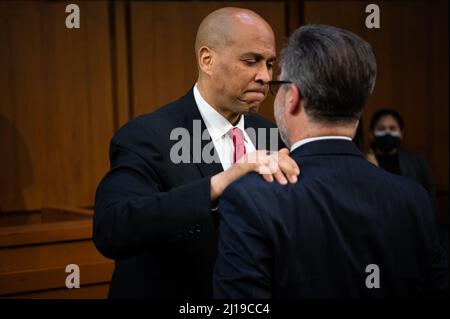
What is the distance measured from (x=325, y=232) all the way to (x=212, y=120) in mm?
846

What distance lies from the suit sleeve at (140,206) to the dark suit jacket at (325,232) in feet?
0.75

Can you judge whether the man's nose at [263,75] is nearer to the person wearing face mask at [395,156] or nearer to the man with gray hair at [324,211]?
the man with gray hair at [324,211]

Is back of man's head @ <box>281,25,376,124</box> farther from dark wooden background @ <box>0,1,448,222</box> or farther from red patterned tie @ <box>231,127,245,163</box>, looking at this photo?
dark wooden background @ <box>0,1,448,222</box>

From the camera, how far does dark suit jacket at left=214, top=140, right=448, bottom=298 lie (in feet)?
3.86

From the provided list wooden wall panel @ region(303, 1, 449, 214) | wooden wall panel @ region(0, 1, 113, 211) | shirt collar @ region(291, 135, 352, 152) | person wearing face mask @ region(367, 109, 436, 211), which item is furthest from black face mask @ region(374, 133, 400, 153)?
shirt collar @ region(291, 135, 352, 152)

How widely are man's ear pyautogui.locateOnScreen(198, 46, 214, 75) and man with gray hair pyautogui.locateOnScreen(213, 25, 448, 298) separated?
768 millimetres

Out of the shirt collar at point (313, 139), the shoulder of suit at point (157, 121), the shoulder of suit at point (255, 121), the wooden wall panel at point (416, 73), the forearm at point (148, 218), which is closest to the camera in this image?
the shirt collar at point (313, 139)

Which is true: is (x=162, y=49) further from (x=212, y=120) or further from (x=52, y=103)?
(x=212, y=120)

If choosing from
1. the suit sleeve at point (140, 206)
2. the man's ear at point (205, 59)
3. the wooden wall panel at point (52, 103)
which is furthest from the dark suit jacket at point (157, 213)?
the wooden wall panel at point (52, 103)

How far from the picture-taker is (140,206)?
152 centimetres

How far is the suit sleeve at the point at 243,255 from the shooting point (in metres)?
1.16

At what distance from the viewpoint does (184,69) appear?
483cm

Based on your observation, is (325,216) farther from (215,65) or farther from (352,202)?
(215,65)

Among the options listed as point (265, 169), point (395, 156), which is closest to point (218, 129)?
point (265, 169)
